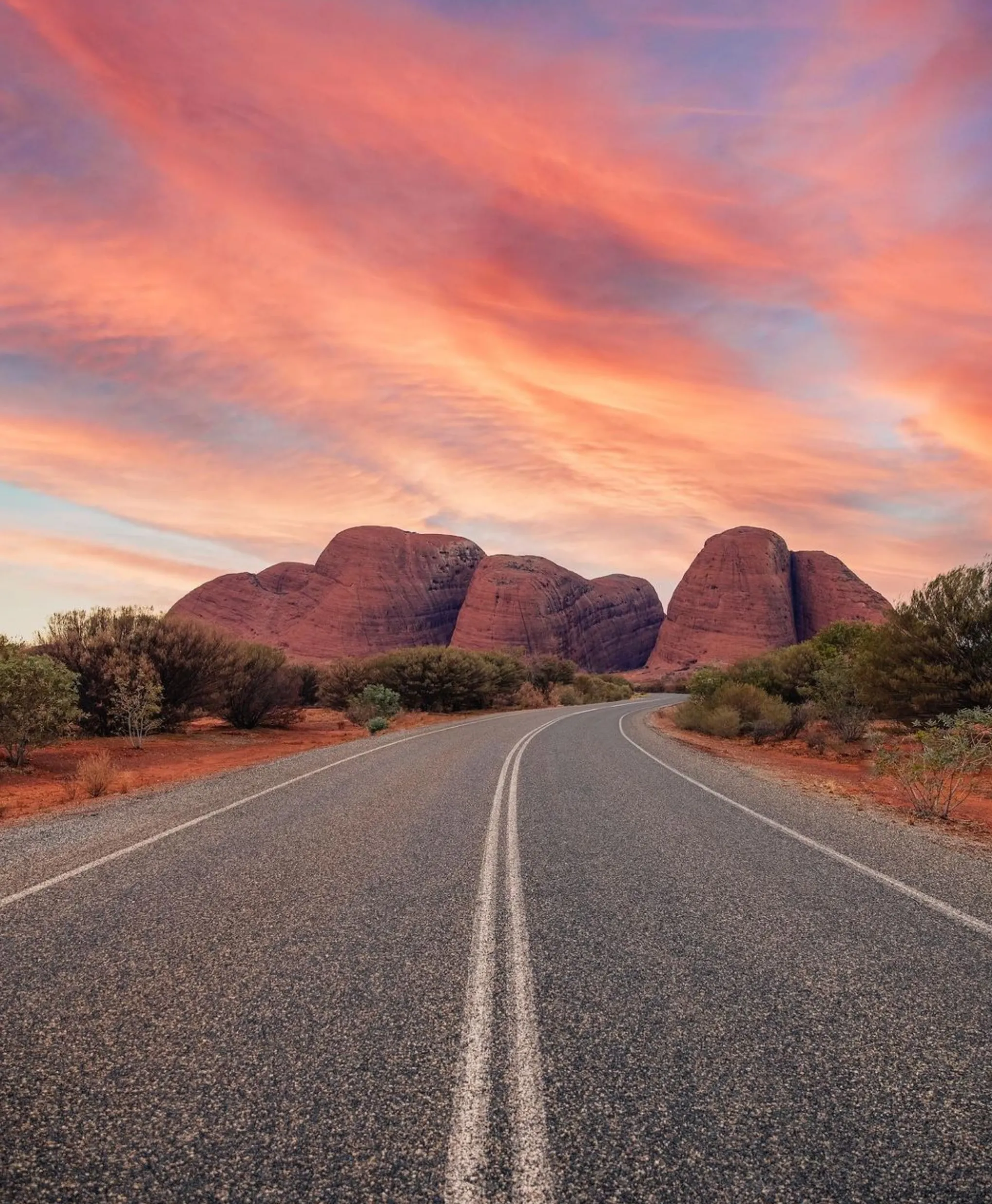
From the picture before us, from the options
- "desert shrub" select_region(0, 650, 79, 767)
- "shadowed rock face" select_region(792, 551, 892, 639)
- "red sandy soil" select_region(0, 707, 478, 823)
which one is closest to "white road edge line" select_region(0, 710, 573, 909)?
"red sandy soil" select_region(0, 707, 478, 823)

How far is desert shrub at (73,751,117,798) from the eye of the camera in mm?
11438

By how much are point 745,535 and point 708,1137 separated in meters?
112

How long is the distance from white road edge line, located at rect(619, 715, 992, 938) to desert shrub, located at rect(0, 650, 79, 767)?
13648 millimetres

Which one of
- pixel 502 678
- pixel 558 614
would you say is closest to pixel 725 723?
pixel 502 678

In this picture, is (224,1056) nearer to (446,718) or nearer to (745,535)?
(446,718)

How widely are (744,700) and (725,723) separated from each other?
83.9 inches

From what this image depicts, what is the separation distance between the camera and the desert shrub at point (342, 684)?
3703cm

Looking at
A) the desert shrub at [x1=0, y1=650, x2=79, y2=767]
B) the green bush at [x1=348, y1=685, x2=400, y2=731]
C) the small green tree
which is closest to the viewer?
the desert shrub at [x1=0, y1=650, x2=79, y2=767]

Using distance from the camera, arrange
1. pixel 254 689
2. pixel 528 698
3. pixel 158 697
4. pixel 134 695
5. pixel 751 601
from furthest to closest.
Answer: pixel 751 601 → pixel 528 698 → pixel 254 689 → pixel 158 697 → pixel 134 695

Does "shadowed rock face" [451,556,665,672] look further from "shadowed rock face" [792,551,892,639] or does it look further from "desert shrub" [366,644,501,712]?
"desert shrub" [366,644,501,712]

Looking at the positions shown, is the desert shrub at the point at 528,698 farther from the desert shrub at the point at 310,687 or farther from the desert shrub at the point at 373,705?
the desert shrub at the point at 373,705

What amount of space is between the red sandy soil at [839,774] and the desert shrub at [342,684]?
17.6 metres

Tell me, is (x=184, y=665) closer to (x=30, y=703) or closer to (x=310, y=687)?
(x=30, y=703)

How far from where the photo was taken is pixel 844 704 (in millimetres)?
20922
